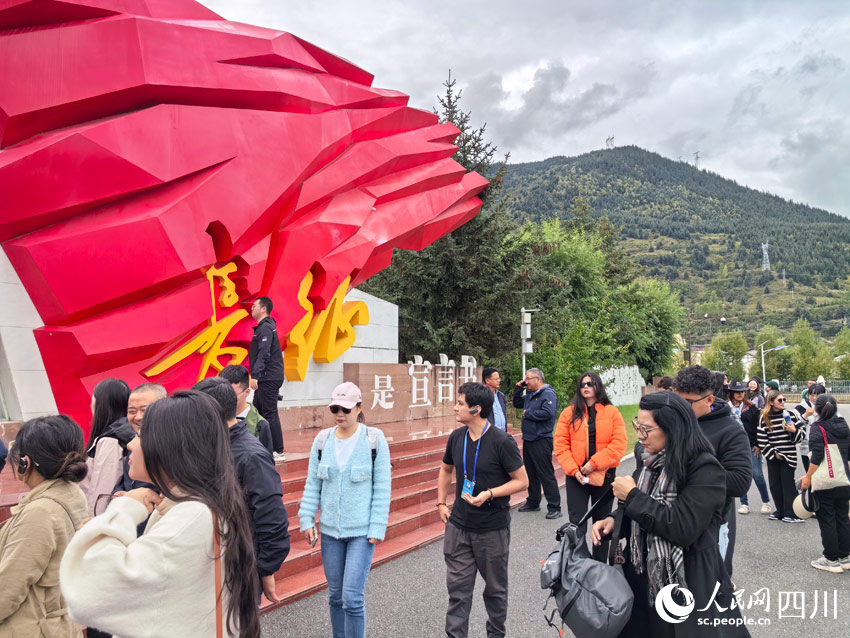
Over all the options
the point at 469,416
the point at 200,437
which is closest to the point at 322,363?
the point at 469,416

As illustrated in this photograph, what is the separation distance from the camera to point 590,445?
208 inches

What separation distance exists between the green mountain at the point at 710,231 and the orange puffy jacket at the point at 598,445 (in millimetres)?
77130

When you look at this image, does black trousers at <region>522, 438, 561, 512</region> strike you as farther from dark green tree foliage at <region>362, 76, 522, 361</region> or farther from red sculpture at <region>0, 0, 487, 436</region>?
dark green tree foliage at <region>362, 76, 522, 361</region>

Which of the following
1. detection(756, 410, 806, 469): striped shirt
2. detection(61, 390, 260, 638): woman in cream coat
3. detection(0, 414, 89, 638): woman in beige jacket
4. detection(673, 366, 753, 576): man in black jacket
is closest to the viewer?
detection(61, 390, 260, 638): woman in cream coat

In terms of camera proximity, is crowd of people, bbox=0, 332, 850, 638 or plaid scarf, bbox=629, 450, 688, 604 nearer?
crowd of people, bbox=0, 332, 850, 638

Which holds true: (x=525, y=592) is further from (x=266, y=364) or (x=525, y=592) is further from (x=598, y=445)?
(x=266, y=364)

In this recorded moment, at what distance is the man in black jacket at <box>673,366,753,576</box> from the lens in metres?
2.90

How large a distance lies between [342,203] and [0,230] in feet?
14.9

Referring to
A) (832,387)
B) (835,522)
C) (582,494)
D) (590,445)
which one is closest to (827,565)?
(835,522)

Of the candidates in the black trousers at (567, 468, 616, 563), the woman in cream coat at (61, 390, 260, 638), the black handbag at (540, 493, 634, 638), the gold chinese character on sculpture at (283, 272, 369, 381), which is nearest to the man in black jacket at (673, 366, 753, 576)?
the black handbag at (540, 493, 634, 638)

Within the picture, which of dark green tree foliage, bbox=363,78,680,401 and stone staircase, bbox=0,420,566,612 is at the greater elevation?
dark green tree foliage, bbox=363,78,680,401

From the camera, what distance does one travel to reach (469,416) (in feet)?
12.3

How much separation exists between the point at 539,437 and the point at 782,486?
282 centimetres

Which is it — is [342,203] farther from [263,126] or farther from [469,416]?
[469,416]
